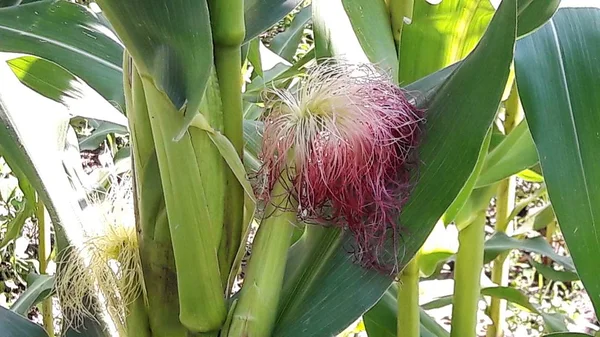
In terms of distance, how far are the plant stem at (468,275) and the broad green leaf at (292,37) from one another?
1.78 feet

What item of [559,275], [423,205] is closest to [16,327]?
[423,205]

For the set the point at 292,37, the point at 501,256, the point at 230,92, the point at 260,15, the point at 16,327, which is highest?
the point at 292,37

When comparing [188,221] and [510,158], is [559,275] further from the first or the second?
[188,221]

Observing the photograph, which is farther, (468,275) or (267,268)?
(468,275)

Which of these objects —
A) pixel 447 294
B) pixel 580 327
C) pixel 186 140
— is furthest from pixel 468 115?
pixel 580 327

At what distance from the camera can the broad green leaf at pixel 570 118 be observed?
42 cm

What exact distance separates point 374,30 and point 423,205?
205mm

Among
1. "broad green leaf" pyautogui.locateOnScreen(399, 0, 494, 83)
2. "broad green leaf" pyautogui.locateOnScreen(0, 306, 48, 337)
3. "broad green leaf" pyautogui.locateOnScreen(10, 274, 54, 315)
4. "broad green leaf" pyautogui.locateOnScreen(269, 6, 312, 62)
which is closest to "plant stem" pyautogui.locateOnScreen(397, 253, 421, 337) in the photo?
"broad green leaf" pyautogui.locateOnScreen(399, 0, 494, 83)

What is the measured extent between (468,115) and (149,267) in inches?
8.4

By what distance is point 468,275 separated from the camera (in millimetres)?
648

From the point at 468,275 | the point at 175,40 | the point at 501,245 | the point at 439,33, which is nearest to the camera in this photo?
the point at 175,40

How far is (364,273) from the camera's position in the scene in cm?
44

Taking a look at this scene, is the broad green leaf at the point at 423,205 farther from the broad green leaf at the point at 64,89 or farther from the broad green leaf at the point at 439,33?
the broad green leaf at the point at 64,89

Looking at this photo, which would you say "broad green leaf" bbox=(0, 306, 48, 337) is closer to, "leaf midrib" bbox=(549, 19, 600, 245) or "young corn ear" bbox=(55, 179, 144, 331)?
"young corn ear" bbox=(55, 179, 144, 331)
